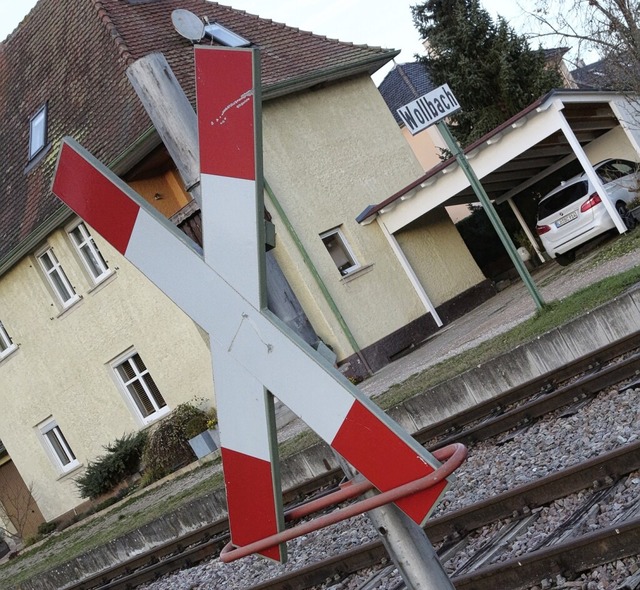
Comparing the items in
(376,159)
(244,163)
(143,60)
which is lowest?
(244,163)

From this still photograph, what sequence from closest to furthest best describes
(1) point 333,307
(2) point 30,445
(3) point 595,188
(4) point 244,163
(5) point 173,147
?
(4) point 244,163, (5) point 173,147, (3) point 595,188, (1) point 333,307, (2) point 30,445

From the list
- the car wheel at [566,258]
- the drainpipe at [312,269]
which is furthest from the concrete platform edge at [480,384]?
the car wheel at [566,258]

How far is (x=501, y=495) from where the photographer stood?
7027mm

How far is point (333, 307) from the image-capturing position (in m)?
22.3

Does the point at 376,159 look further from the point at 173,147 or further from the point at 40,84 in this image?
the point at 173,147

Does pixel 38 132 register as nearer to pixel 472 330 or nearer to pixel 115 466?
pixel 115 466

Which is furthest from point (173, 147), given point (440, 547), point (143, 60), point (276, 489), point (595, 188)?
point (595, 188)

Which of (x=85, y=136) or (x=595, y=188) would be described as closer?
(x=595, y=188)

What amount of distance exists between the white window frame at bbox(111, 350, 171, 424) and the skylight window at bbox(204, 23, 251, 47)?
24.6ft

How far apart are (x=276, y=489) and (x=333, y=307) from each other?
780 inches

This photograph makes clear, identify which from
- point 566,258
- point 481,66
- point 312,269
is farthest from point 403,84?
point 312,269

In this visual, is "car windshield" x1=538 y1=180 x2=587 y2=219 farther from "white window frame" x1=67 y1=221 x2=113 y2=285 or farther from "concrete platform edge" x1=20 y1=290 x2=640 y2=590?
"concrete platform edge" x1=20 y1=290 x2=640 y2=590

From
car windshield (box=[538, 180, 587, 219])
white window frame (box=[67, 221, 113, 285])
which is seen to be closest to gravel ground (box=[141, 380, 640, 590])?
car windshield (box=[538, 180, 587, 219])

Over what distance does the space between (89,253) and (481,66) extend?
1672cm
